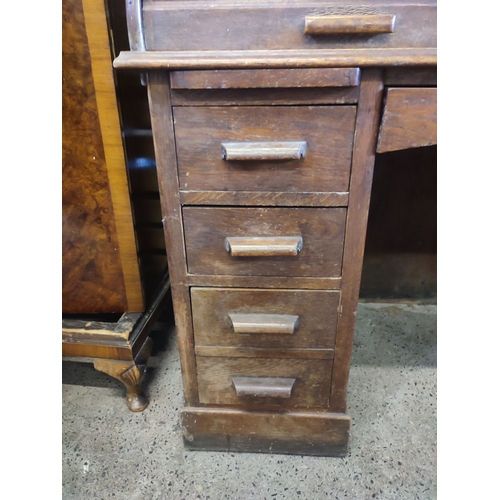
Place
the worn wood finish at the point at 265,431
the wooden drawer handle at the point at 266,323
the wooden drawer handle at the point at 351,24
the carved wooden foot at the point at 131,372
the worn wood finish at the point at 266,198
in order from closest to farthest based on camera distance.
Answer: the wooden drawer handle at the point at 351,24
the worn wood finish at the point at 266,198
the wooden drawer handle at the point at 266,323
the worn wood finish at the point at 265,431
the carved wooden foot at the point at 131,372

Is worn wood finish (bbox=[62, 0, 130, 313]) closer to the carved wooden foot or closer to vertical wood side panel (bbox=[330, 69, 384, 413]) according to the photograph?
the carved wooden foot

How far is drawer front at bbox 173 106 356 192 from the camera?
661 mm

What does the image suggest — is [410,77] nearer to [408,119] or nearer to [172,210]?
[408,119]

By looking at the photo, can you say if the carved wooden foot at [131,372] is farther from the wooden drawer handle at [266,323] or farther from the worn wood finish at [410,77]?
the worn wood finish at [410,77]

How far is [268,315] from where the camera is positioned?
→ 827 mm

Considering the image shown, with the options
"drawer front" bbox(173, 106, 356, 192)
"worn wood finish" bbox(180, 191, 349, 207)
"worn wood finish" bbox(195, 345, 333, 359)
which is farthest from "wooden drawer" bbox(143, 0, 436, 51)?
"worn wood finish" bbox(195, 345, 333, 359)

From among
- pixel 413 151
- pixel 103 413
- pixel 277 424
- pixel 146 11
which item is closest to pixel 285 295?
pixel 277 424

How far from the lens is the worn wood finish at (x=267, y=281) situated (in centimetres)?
79

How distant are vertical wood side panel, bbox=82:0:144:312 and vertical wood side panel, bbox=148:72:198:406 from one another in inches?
10.9

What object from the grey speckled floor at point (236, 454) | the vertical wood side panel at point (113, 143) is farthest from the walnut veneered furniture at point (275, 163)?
the vertical wood side panel at point (113, 143)

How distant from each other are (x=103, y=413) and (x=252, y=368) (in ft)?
1.74

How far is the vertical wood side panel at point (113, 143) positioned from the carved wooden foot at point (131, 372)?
0.15 meters

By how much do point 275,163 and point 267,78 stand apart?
146 mm

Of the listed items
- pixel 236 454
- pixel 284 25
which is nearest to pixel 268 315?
pixel 236 454
